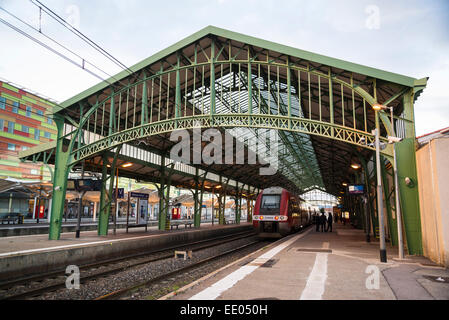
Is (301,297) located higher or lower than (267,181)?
lower

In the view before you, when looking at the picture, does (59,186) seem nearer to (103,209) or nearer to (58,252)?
(103,209)

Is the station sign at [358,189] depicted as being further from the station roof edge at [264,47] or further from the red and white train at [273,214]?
the station roof edge at [264,47]

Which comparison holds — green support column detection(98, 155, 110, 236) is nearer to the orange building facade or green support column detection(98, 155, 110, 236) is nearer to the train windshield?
the train windshield

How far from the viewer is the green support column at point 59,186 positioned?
630 inches

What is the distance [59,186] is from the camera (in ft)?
55.0

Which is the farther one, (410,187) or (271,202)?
(271,202)

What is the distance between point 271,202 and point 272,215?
0.98 m

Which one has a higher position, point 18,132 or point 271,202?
point 18,132

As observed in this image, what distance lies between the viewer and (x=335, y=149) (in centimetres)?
2747

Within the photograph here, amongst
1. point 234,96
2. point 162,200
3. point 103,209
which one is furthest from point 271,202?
point 103,209
